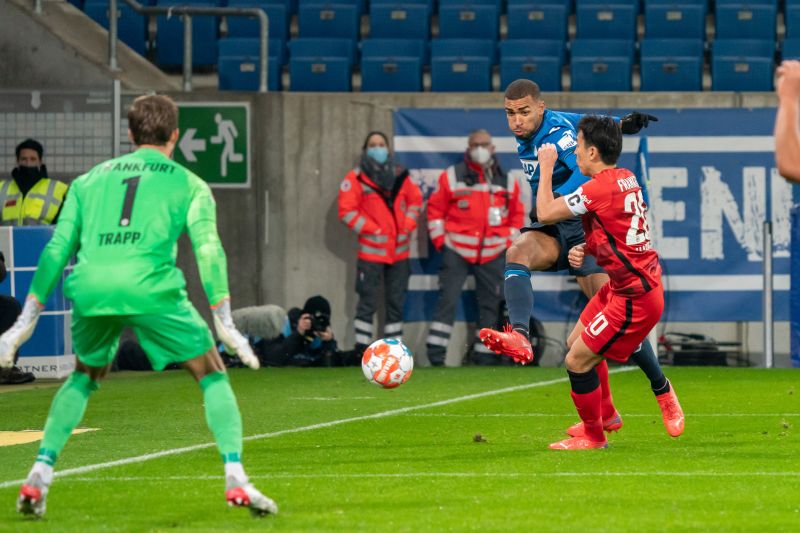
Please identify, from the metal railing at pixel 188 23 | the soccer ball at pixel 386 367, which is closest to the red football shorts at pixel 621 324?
the soccer ball at pixel 386 367

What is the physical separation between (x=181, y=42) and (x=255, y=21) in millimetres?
953

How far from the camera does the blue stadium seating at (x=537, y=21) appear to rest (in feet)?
62.1

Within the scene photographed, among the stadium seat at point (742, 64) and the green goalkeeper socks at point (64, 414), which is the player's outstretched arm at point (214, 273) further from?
the stadium seat at point (742, 64)

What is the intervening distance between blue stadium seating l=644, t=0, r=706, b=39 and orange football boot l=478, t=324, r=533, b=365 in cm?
1091

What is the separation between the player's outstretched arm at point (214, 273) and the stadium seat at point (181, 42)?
1346 centimetres

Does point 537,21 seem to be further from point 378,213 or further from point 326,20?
point 378,213

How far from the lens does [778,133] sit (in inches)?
181

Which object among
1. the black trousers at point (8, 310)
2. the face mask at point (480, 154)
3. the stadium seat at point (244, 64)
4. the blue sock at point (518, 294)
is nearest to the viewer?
the blue sock at point (518, 294)

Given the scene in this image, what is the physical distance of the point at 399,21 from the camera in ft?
62.6

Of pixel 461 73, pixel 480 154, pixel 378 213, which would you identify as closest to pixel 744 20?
pixel 461 73

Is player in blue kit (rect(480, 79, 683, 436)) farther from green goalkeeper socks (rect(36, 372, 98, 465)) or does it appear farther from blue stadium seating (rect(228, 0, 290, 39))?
blue stadium seating (rect(228, 0, 290, 39))

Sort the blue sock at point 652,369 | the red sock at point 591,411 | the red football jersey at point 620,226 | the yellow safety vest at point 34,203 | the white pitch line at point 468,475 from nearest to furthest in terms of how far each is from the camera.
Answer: the white pitch line at point 468,475
the red football jersey at point 620,226
the red sock at point 591,411
the blue sock at point 652,369
the yellow safety vest at point 34,203

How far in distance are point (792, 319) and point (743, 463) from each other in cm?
927

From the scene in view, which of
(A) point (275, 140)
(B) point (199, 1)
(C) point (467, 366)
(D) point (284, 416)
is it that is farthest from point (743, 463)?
(B) point (199, 1)
